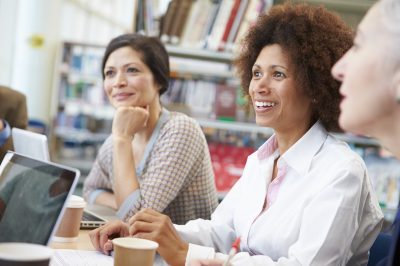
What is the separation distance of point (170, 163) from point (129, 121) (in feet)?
1.02

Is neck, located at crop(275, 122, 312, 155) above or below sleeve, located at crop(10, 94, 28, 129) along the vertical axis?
above

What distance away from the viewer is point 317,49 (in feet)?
5.71

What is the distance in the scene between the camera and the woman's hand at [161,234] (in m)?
1.48

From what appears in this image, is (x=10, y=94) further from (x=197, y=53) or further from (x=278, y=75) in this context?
(x=278, y=75)

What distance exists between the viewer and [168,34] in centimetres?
375

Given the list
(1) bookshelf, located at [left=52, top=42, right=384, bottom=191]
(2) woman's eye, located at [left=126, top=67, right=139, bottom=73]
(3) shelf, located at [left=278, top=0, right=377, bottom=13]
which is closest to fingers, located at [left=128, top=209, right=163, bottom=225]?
(2) woman's eye, located at [left=126, top=67, right=139, bottom=73]

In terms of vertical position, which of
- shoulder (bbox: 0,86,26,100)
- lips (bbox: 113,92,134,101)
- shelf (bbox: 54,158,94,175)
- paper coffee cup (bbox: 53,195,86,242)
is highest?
lips (bbox: 113,92,134,101)

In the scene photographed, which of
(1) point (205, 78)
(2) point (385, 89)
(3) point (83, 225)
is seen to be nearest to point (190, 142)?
(3) point (83, 225)

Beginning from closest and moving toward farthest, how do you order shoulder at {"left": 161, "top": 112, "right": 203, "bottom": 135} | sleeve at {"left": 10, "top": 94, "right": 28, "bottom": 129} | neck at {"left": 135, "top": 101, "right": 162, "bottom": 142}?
shoulder at {"left": 161, "top": 112, "right": 203, "bottom": 135} → neck at {"left": 135, "top": 101, "right": 162, "bottom": 142} → sleeve at {"left": 10, "top": 94, "right": 28, "bottom": 129}

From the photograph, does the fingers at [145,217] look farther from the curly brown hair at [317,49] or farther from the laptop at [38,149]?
the curly brown hair at [317,49]

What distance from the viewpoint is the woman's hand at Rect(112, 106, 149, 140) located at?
2.35 meters

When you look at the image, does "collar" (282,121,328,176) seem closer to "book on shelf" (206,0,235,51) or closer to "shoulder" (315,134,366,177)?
"shoulder" (315,134,366,177)

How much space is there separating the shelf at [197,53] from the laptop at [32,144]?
5.96 ft

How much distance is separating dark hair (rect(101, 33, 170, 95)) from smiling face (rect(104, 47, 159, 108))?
2 cm
